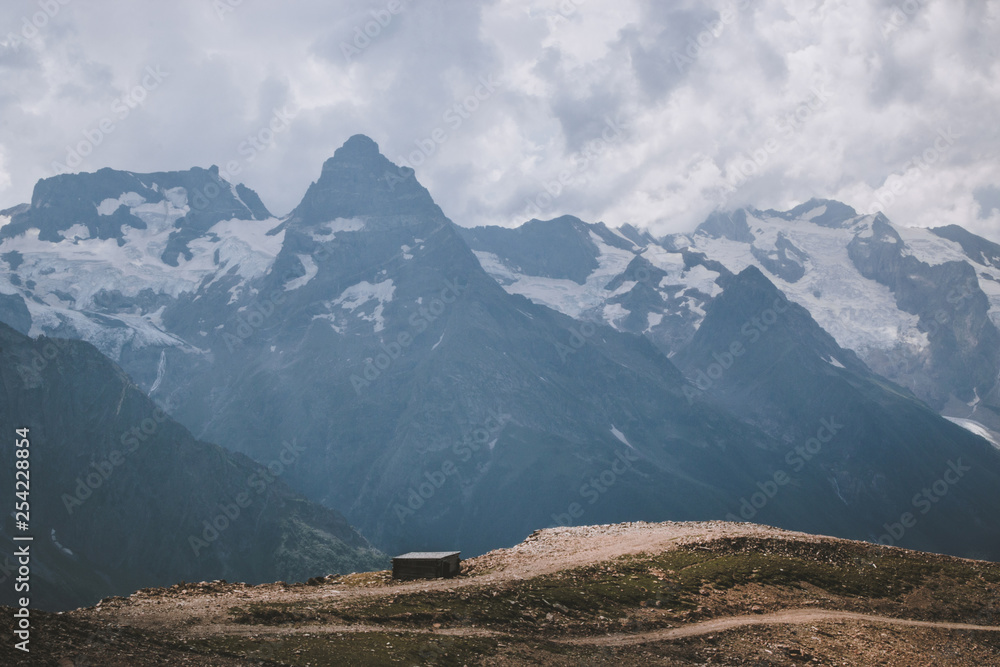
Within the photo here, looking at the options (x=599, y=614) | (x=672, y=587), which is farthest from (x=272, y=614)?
(x=672, y=587)

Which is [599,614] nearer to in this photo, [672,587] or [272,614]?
[672,587]

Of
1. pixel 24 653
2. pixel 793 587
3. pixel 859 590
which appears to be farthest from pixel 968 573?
pixel 24 653

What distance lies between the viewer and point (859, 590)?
49.5m

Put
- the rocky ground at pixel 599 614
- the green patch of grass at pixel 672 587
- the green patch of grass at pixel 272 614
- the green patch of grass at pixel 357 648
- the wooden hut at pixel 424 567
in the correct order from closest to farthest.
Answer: the green patch of grass at pixel 357 648, the rocky ground at pixel 599 614, the green patch of grass at pixel 272 614, the green patch of grass at pixel 672 587, the wooden hut at pixel 424 567

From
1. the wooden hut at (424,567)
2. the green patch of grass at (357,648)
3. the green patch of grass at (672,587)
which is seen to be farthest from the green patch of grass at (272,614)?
the wooden hut at (424,567)

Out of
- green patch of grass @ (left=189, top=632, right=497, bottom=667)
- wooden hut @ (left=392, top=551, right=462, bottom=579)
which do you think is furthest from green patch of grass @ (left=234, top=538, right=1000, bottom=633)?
wooden hut @ (left=392, top=551, right=462, bottom=579)

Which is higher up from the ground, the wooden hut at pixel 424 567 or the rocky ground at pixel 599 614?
the wooden hut at pixel 424 567

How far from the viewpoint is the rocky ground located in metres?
33.2

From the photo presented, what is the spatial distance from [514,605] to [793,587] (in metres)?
19.2

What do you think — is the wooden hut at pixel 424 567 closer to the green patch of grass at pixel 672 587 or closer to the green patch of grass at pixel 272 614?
the green patch of grass at pixel 672 587

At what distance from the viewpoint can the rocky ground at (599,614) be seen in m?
33.2

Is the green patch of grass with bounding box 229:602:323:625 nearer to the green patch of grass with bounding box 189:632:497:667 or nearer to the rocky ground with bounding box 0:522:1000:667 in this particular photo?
the rocky ground with bounding box 0:522:1000:667

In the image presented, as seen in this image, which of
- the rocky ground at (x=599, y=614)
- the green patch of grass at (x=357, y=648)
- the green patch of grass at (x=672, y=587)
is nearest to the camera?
the green patch of grass at (x=357, y=648)

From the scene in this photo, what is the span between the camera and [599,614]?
1702 inches
